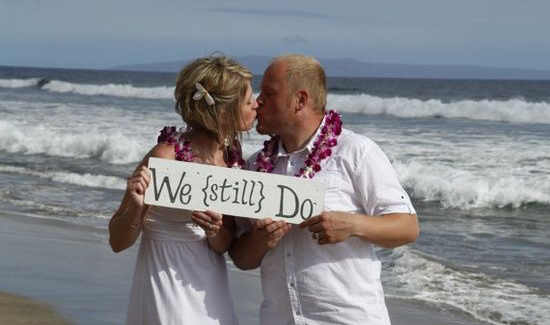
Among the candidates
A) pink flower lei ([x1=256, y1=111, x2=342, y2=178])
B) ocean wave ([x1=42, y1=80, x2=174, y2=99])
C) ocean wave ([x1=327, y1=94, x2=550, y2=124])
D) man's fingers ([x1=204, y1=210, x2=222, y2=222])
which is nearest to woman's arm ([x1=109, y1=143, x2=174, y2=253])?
man's fingers ([x1=204, y1=210, x2=222, y2=222])

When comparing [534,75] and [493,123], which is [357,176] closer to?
[493,123]

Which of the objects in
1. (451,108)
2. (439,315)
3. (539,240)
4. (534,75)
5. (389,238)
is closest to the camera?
(389,238)

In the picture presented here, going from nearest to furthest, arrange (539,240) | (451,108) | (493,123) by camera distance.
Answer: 1. (539,240)
2. (493,123)
3. (451,108)

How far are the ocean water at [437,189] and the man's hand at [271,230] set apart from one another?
3.82 m

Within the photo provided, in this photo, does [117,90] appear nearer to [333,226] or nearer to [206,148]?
[206,148]

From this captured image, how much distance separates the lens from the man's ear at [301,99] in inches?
125

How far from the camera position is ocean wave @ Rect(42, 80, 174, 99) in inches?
1901

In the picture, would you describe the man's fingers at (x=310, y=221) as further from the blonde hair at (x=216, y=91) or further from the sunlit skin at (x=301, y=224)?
the blonde hair at (x=216, y=91)

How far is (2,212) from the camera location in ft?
33.2

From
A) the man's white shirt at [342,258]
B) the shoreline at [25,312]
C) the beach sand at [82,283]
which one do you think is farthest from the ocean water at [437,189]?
the man's white shirt at [342,258]

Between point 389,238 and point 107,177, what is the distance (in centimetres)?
1133

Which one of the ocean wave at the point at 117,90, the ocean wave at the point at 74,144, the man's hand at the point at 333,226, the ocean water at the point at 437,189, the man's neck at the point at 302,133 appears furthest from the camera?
the ocean wave at the point at 117,90

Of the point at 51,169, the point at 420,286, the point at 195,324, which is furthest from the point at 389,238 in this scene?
the point at 51,169

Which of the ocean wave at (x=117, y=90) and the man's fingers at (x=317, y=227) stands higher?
the man's fingers at (x=317, y=227)
